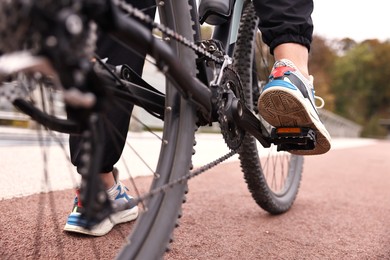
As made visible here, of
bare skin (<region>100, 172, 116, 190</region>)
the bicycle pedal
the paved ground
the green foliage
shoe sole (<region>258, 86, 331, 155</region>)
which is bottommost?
the paved ground

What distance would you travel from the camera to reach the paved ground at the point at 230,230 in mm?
1173

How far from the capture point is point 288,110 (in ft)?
3.89

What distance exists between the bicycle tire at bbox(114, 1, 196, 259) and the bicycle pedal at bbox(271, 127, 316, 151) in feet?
1.41

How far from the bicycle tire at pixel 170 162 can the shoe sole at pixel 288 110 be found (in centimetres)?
30

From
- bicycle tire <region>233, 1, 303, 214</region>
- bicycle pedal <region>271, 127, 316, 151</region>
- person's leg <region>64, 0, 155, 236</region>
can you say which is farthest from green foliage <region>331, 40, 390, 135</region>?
person's leg <region>64, 0, 155, 236</region>

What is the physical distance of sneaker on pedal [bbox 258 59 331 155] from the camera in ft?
3.78

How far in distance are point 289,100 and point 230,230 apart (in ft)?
1.81

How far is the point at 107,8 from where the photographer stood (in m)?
0.58

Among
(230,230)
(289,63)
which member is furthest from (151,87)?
(230,230)

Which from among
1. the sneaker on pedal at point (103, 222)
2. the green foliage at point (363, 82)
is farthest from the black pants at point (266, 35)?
the green foliage at point (363, 82)

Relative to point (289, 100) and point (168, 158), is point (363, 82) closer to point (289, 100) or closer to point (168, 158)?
point (289, 100)

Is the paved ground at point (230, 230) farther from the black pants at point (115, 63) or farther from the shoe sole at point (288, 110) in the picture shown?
the shoe sole at point (288, 110)

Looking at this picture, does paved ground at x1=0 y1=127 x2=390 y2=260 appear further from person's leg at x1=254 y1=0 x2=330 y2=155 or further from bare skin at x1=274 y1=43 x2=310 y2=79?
bare skin at x1=274 y1=43 x2=310 y2=79

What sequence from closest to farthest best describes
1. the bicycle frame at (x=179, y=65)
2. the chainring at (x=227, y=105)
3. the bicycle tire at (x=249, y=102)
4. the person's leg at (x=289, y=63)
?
the bicycle frame at (x=179, y=65) < the chainring at (x=227, y=105) < the person's leg at (x=289, y=63) < the bicycle tire at (x=249, y=102)
